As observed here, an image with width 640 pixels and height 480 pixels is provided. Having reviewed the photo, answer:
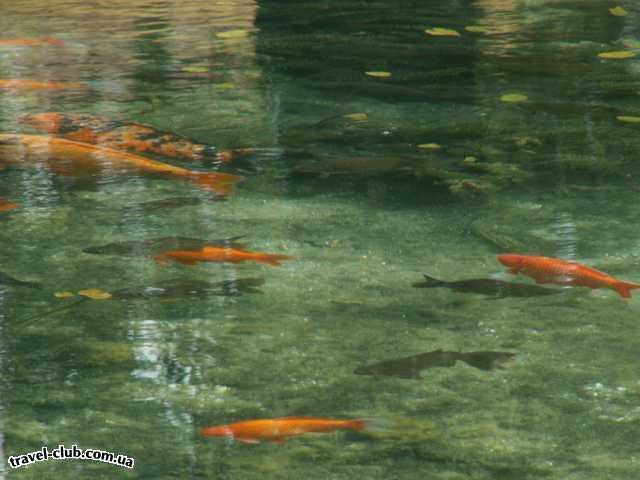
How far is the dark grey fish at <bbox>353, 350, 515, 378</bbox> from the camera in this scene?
324 cm

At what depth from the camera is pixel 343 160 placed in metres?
5.38

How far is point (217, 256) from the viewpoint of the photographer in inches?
164

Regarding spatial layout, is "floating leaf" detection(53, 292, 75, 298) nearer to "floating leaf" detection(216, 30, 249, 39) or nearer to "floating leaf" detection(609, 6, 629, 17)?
"floating leaf" detection(216, 30, 249, 39)

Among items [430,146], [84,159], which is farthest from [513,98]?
[84,159]

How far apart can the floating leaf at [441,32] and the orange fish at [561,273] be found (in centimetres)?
497

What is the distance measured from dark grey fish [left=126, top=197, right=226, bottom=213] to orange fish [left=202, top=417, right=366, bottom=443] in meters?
1.89

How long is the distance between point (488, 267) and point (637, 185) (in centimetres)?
117

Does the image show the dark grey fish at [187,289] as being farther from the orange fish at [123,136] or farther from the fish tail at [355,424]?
the orange fish at [123,136]

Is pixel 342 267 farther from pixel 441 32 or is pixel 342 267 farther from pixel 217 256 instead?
pixel 441 32

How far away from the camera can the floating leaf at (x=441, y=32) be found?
8.81 m

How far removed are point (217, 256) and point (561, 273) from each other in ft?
3.37

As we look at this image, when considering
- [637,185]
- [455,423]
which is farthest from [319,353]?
[637,185]

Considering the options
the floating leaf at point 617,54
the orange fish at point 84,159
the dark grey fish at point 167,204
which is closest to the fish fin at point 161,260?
the dark grey fish at point 167,204

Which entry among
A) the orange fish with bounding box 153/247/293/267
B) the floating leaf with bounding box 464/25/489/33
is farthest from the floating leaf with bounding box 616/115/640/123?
the floating leaf with bounding box 464/25/489/33
